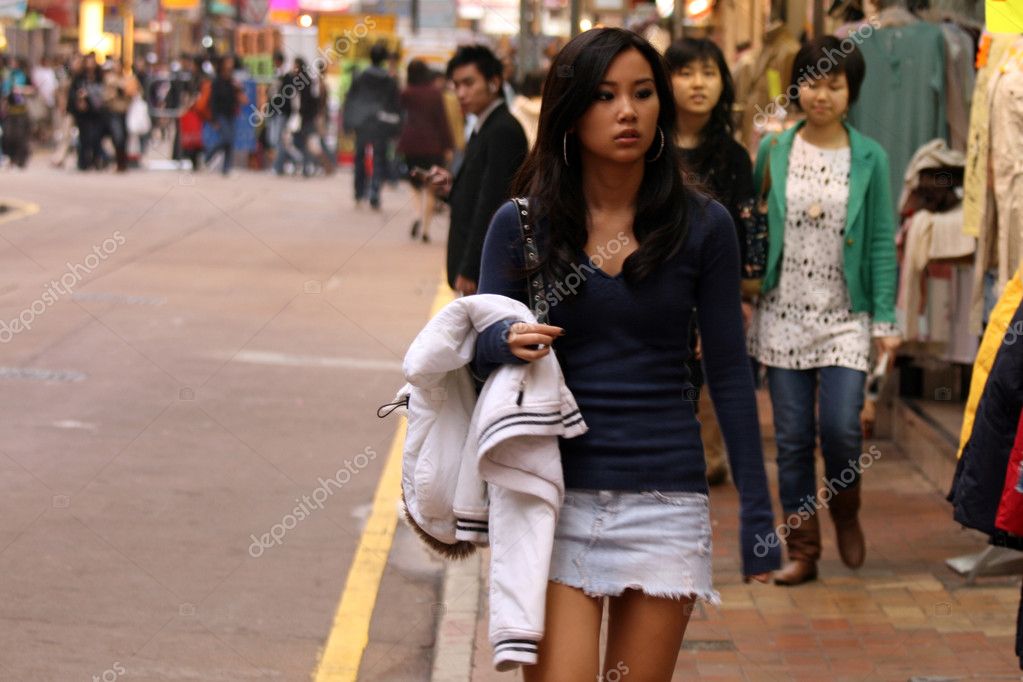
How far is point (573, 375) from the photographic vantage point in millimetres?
3271

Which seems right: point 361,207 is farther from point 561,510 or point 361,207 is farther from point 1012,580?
point 561,510

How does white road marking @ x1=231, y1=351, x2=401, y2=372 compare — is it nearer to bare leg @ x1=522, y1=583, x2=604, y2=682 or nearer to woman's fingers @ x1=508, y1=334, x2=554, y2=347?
bare leg @ x1=522, y1=583, x2=604, y2=682

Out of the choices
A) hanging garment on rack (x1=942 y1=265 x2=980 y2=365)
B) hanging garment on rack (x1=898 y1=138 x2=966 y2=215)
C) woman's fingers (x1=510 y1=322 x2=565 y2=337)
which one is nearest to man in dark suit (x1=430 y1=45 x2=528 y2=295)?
hanging garment on rack (x1=898 y1=138 x2=966 y2=215)

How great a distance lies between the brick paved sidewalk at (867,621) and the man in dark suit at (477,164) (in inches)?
61.8

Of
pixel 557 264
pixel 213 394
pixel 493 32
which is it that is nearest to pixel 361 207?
pixel 213 394

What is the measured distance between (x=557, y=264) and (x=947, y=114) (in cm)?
620

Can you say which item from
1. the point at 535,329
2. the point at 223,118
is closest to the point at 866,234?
the point at 535,329

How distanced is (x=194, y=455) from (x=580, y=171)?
5268mm

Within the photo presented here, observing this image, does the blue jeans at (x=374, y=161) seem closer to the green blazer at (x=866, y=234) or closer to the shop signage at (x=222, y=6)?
the green blazer at (x=866, y=234)

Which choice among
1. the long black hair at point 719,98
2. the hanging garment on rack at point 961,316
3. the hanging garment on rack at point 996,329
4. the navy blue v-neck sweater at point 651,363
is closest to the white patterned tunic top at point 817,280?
the long black hair at point 719,98

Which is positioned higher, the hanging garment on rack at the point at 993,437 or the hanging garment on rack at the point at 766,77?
the hanging garment on rack at the point at 766,77

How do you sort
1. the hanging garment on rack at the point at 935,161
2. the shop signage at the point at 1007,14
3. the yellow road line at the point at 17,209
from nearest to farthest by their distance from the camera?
the shop signage at the point at 1007,14
the hanging garment on rack at the point at 935,161
the yellow road line at the point at 17,209

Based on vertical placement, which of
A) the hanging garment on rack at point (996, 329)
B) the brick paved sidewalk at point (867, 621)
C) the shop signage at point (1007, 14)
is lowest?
the brick paved sidewalk at point (867, 621)

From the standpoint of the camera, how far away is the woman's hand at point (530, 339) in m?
3.08
